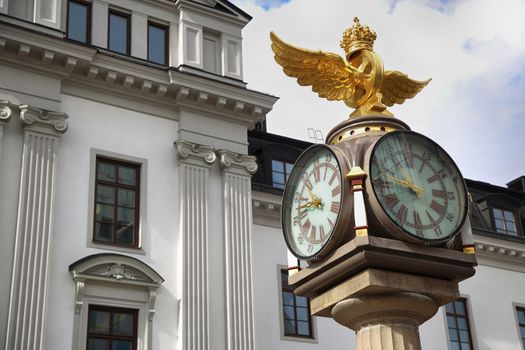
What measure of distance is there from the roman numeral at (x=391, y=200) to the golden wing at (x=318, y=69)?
71.0 inches

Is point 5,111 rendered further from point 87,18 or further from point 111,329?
point 111,329

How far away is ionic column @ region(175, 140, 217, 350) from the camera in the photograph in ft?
65.6

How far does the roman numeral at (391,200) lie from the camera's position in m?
8.88

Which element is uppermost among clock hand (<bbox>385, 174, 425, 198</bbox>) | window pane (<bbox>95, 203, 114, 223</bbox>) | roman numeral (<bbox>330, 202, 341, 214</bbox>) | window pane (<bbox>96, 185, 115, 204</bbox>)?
window pane (<bbox>96, 185, 115, 204</bbox>)

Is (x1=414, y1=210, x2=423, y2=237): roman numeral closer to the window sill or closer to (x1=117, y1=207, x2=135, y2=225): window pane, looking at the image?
the window sill

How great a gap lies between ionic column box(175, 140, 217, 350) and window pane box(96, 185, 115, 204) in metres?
1.68

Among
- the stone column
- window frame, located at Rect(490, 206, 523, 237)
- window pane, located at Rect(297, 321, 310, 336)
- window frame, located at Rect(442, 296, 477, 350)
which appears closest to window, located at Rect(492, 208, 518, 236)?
window frame, located at Rect(490, 206, 523, 237)

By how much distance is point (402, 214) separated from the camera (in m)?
8.89

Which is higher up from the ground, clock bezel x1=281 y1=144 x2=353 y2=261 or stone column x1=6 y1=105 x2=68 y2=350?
stone column x1=6 y1=105 x2=68 y2=350

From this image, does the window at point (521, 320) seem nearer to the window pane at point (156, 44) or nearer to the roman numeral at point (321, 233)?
the window pane at point (156, 44)

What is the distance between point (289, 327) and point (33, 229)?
782 centimetres

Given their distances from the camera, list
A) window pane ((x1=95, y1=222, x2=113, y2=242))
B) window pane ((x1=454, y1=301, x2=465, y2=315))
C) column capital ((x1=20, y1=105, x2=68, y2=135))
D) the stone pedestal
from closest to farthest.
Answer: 1. the stone pedestal
2. column capital ((x1=20, y1=105, x2=68, y2=135))
3. window pane ((x1=95, y1=222, x2=113, y2=242))
4. window pane ((x1=454, y1=301, x2=465, y2=315))

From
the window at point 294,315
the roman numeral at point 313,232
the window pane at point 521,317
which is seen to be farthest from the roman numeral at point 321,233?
the window pane at point 521,317

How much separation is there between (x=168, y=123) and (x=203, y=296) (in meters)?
4.57
